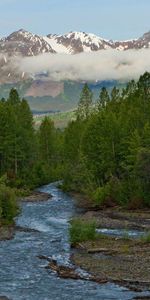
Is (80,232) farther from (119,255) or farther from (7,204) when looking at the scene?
(7,204)

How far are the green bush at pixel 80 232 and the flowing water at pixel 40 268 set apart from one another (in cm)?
104

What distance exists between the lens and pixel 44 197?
85.7m

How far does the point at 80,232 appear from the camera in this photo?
45031 mm

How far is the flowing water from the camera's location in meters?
30.4

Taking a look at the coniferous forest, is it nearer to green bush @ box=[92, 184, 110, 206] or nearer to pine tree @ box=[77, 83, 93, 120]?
green bush @ box=[92, 184, 110, 206]

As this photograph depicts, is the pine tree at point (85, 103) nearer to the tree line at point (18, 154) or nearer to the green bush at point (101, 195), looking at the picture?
→ the tree line at point (18, 154)

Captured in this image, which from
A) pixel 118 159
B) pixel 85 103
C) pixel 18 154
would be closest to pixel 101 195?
pixel 118 159

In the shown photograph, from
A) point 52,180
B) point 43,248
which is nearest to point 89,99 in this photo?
point 52,180

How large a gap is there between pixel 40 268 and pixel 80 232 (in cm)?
872

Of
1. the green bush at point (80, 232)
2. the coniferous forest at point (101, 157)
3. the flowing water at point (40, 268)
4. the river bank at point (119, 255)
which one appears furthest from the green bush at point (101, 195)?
the green bush at point (80, 232)

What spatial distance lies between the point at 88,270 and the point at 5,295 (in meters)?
7.96

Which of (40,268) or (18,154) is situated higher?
(18,154)

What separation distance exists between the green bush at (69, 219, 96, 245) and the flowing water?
3.42 feet

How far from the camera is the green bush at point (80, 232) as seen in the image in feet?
146
